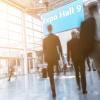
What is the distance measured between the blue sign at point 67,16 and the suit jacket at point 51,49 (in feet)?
15.6

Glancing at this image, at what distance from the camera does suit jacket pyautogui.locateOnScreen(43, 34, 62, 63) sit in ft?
15.9

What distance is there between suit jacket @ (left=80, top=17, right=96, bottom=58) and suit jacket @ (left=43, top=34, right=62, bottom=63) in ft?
5.81

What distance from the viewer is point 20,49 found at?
2644cm

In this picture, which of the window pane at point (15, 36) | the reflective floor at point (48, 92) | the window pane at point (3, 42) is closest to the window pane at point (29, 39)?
the window pane at point (15, 36)

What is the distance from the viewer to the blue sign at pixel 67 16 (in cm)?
986

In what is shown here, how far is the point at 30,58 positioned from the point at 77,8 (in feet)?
62.7

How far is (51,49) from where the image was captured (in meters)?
4.86

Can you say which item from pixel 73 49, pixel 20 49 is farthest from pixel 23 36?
pixel 73 49

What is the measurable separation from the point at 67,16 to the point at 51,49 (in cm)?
546

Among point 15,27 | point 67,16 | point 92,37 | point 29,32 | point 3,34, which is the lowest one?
point 92,37

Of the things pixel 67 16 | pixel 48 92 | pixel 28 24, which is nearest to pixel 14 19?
pixel 28 24

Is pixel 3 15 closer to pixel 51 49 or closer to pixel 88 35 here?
pixel 51 49

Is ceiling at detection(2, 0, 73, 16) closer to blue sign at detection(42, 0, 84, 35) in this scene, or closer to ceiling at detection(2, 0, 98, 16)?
ceiling at detection(2, 0, 98, 16)

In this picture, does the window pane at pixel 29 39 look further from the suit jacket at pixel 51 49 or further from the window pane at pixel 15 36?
the suit jacket at pixel 51 49
